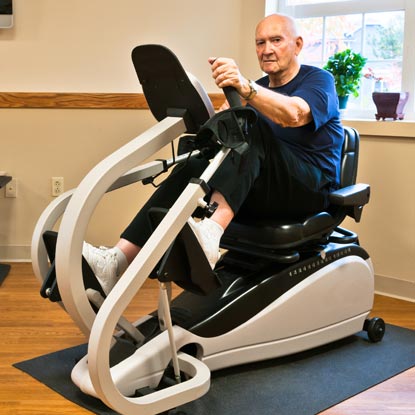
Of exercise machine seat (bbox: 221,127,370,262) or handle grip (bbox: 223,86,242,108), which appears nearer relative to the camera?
handle grip (bbox: 223,86,242,108)

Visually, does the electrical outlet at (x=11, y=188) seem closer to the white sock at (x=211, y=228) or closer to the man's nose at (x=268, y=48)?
the man's nose at (x=268, y=48)

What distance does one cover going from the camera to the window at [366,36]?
370cm

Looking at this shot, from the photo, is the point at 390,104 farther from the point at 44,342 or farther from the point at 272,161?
the point at 44,342

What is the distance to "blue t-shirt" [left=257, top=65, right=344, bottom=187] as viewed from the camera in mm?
2635

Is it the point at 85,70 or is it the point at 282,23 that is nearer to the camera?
the point at 282,23

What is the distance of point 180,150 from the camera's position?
8.34 ft

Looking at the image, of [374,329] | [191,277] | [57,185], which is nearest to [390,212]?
[374,329]

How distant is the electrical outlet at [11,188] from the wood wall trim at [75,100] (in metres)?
0.41

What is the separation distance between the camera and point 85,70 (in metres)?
4.05

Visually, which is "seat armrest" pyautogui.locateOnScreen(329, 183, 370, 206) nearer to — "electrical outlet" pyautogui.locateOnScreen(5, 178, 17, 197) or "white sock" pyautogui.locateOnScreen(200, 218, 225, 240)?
"white sock" pyautogui.locateOnScreen(200, 218, 225, 240)

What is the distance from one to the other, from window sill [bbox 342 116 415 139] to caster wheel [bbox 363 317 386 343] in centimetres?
97

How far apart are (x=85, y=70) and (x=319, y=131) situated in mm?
1736

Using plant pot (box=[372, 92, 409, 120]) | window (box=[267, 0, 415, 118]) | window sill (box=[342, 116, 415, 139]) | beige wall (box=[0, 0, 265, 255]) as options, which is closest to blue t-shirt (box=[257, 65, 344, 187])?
window sill (box=[342, 116, 415, 139])

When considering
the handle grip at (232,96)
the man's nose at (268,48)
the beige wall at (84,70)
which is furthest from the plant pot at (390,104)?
the handle grip at (232,96)
